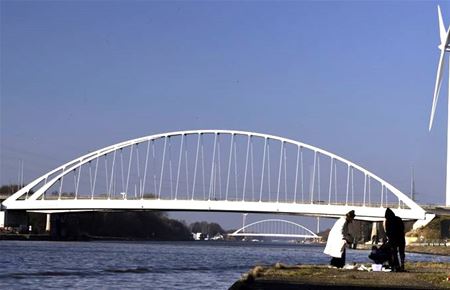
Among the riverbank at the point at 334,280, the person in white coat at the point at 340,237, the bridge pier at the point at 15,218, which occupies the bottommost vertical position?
the riverbank at the point at 334,280

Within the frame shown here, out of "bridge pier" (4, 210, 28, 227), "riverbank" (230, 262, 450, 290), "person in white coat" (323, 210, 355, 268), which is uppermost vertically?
"bridge pier" (4, 210, 28, 227)

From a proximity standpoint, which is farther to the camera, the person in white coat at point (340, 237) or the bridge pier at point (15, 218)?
the bridge pier at point (15, 218)

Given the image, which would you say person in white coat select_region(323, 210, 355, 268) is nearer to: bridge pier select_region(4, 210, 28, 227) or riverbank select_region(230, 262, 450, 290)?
riverbank select_region(230, 262, 450, 290)

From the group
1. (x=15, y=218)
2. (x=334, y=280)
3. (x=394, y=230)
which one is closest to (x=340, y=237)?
(x=394, y=230)

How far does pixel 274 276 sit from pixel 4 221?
11782 cm

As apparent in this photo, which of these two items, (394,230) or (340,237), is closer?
(394,230)

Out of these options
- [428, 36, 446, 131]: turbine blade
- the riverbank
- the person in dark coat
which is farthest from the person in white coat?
[428, 36, 446, 131]: turbine blade

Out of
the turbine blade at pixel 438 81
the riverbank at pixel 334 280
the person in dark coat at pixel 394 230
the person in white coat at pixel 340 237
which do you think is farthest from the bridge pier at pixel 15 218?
the person in dark coat at pixel 394 230

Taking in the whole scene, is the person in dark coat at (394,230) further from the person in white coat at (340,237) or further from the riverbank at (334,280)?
the person in white coat at (340,237)

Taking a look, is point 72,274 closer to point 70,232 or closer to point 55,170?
point 55,170

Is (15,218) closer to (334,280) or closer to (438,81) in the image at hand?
(438,81)

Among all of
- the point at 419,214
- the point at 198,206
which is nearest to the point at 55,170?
the point at 198,206

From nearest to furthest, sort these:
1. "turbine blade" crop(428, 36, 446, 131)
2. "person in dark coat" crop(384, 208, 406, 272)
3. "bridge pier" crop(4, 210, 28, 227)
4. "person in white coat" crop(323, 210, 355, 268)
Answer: "person in dark coat" crop(384, 208, 406, 272) < "person in white coat" crop(323, 210, 355, 268) < "turbine blade" crop(428, 36, 446, 131) < "bridge pier" crop(4, 210, 28, 227)

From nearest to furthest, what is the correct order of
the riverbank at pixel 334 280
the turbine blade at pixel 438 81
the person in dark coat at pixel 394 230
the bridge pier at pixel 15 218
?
the riverbank at pixel 334 280 < the person in dark coat at pixel 394 230 < the turbine blade at pixel 438 81 < the bridge pier at pixel 15 218
